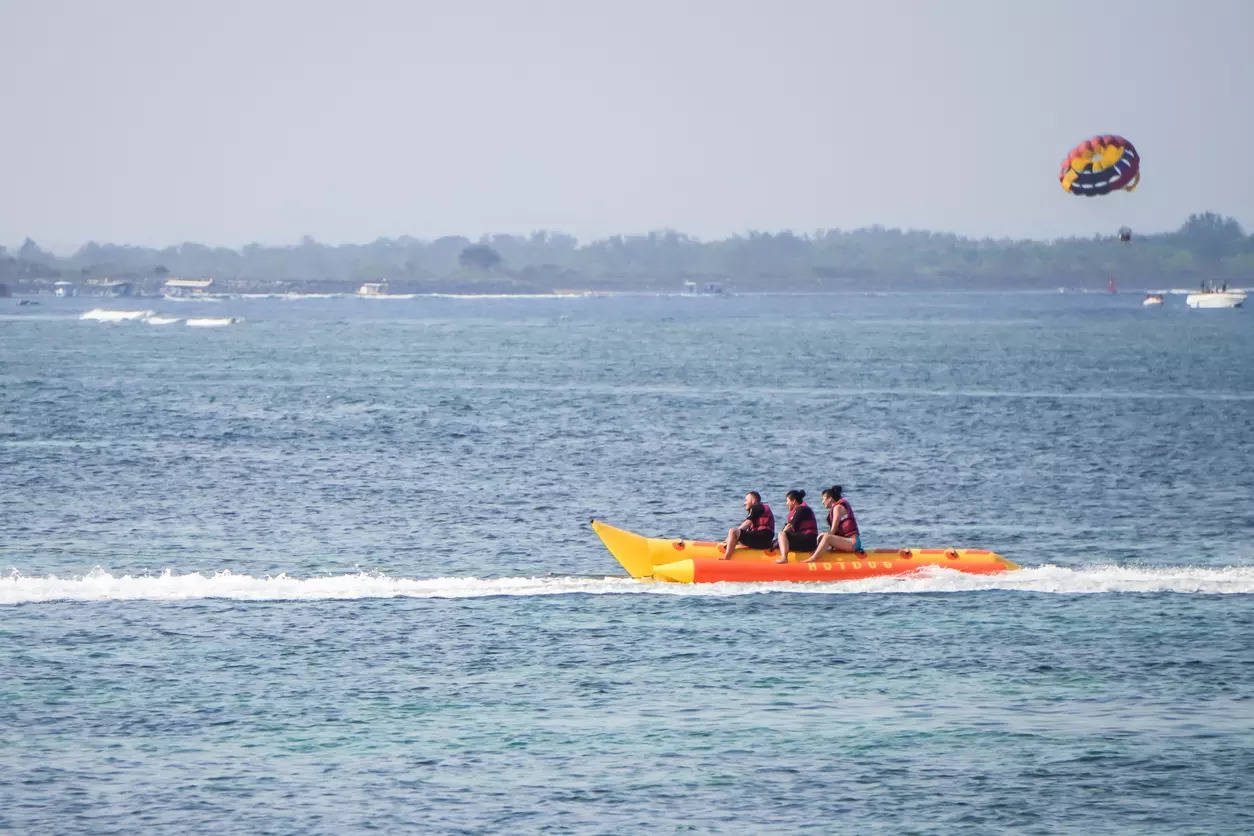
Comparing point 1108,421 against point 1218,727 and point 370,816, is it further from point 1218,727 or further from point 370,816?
point 370,816

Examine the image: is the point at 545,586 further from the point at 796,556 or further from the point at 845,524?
the point at 845,524

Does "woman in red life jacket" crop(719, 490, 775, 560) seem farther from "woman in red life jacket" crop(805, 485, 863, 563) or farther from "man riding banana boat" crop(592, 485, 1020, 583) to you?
"woman in red life jacket" crop(805, 485, 863, 563)

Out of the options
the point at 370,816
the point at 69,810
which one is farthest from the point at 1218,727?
the point at 69,810

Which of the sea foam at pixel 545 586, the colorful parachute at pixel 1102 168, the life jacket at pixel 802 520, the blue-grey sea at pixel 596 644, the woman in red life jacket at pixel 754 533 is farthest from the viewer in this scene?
the colorful parachute at pixel 1102 168

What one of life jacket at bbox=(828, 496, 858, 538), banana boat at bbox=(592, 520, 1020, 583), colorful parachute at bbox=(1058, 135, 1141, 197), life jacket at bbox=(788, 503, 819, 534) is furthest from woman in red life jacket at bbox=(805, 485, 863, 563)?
colorful parachute at bbox=(1058, 135, 1141, 197)

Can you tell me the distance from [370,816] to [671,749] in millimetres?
4925

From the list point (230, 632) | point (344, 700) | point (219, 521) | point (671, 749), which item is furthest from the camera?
point (219, 521)

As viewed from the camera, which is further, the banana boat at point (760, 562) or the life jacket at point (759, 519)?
the life jacket at point (759, 519)

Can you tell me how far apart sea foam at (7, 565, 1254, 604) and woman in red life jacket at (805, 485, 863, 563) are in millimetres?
735

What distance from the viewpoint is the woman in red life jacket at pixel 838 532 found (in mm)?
33969

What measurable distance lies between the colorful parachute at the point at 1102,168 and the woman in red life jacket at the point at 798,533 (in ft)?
135

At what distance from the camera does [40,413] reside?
78188 mm

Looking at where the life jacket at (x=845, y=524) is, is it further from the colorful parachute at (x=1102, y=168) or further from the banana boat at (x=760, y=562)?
the colorful parachute at (x=1102, y=168)

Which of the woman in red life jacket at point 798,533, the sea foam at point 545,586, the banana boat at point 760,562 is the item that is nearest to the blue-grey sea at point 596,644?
the sea foam at point 545,586
